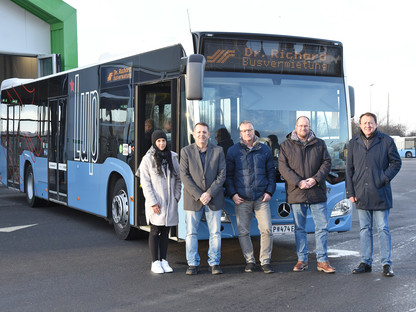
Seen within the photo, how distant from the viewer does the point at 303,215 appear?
7.16 metres

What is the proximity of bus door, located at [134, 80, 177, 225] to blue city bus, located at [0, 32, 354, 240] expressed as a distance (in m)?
0.01

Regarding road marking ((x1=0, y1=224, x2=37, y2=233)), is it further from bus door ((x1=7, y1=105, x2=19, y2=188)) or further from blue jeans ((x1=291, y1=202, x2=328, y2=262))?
blue jeans ((x1=291, y1=202, x2=328, y2=262))

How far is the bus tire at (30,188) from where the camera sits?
540 inches

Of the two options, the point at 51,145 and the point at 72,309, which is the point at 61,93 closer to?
the point at 51,145

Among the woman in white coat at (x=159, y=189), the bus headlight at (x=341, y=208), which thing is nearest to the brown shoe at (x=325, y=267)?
the bus headlight at (x=341, y=208)

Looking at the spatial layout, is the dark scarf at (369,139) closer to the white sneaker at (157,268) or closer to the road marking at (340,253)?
the road marking at (340,253)

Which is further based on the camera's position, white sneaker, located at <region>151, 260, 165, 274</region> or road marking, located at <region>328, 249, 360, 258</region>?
road marking, located at <region>328, 249, 360, 258</region>

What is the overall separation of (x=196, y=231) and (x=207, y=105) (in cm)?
155

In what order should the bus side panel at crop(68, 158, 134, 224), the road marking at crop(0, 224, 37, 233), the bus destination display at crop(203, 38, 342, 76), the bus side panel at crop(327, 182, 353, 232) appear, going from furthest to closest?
the road marking at crop(0, 224, 37, 233)
the bus side panel at crop(68, 158, 134, 224)
the bus side panel at crop(327, 182, 353, 232)
the bus destination display at crop(203, 38, 342, 76)

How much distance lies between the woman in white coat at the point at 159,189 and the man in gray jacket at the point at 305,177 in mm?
1325

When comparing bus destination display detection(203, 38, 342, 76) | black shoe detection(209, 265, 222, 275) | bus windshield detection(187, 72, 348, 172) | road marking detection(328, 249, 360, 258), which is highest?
bus destination display detection(203, 38, 342, 76)

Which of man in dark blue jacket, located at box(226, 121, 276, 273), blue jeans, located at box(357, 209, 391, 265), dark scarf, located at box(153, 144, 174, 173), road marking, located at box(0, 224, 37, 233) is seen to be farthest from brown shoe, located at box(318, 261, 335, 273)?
road marking, located at box(0, 224, 37, 233)

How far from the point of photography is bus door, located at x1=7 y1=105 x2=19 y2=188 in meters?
14.7

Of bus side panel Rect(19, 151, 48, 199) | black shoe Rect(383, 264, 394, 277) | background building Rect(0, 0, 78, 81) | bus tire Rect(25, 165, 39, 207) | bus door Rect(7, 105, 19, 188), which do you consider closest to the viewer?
black shoe Rect(383, 264, 394, 277)
